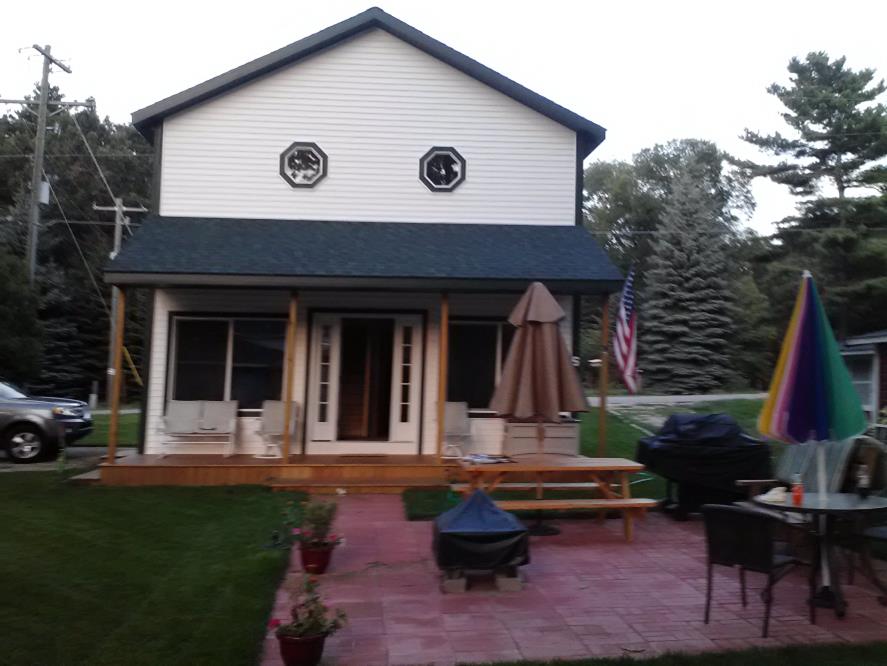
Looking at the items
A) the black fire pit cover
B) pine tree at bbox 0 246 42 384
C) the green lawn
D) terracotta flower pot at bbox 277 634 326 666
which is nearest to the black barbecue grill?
the black fire pit cover

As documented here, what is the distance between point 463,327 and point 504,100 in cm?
357

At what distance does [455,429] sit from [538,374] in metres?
3.50

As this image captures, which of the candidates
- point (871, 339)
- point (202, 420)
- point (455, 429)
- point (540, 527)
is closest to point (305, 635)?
point (540, 527)

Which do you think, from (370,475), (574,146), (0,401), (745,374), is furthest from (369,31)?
(745,374)

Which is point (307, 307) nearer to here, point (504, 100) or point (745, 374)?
point (504, 100)

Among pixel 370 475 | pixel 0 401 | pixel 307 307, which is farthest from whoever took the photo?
pixel 0 401

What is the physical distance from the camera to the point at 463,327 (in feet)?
38.7

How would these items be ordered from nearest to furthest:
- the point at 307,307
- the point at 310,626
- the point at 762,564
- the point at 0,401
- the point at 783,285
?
1. the point at 310,626
2. the point at 762,564
3. the point at 307,307
4. the point at 0,401
5. the point at 783,285

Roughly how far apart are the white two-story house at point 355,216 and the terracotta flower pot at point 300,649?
644 cm

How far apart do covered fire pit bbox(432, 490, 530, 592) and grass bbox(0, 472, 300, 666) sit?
131 centimetres

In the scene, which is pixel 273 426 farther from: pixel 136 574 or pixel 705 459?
pixel 705 459

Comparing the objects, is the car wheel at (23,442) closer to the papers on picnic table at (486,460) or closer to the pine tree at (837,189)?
the papers on picnic table at (486,460)

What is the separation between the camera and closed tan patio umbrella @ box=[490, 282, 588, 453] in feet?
25.4

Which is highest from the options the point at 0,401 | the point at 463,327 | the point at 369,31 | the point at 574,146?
the point at 369,31
